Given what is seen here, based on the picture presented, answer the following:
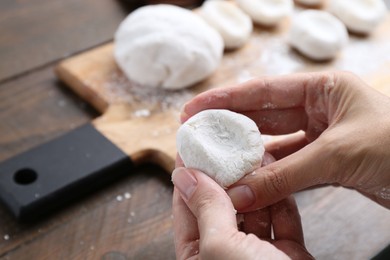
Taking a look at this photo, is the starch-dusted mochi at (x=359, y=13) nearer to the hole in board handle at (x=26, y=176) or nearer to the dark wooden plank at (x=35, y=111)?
the dark wooden plank at (x=35, y=111)

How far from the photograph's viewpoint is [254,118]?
3.50 feet

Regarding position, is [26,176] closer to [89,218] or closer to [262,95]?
[89,218]

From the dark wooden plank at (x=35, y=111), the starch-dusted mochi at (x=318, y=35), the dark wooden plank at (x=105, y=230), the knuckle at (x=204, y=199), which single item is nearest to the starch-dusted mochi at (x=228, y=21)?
the starch-dusted mochi at (x=318, y=35)

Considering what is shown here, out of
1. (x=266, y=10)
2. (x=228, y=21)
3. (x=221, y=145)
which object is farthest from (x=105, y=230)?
(x=266, y=10)

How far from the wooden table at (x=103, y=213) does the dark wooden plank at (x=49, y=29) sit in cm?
2

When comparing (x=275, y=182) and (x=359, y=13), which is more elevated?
(x=275, y=182)

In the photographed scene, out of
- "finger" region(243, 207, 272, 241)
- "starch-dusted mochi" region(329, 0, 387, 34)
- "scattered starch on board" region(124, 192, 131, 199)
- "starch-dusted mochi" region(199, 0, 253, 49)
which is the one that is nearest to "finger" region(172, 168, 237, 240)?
"finger" region(243, 207, 272, 241)

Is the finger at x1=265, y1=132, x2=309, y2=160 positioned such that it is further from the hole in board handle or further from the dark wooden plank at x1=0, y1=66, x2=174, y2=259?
the hole in board handle

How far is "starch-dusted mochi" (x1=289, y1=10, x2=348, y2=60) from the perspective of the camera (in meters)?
1.49

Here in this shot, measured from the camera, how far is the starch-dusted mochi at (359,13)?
1.61 metres

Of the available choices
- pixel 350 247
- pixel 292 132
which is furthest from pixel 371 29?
pixel 350 247

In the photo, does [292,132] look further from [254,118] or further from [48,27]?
[48,27]

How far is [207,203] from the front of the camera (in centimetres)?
75

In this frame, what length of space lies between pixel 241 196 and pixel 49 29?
103cm
